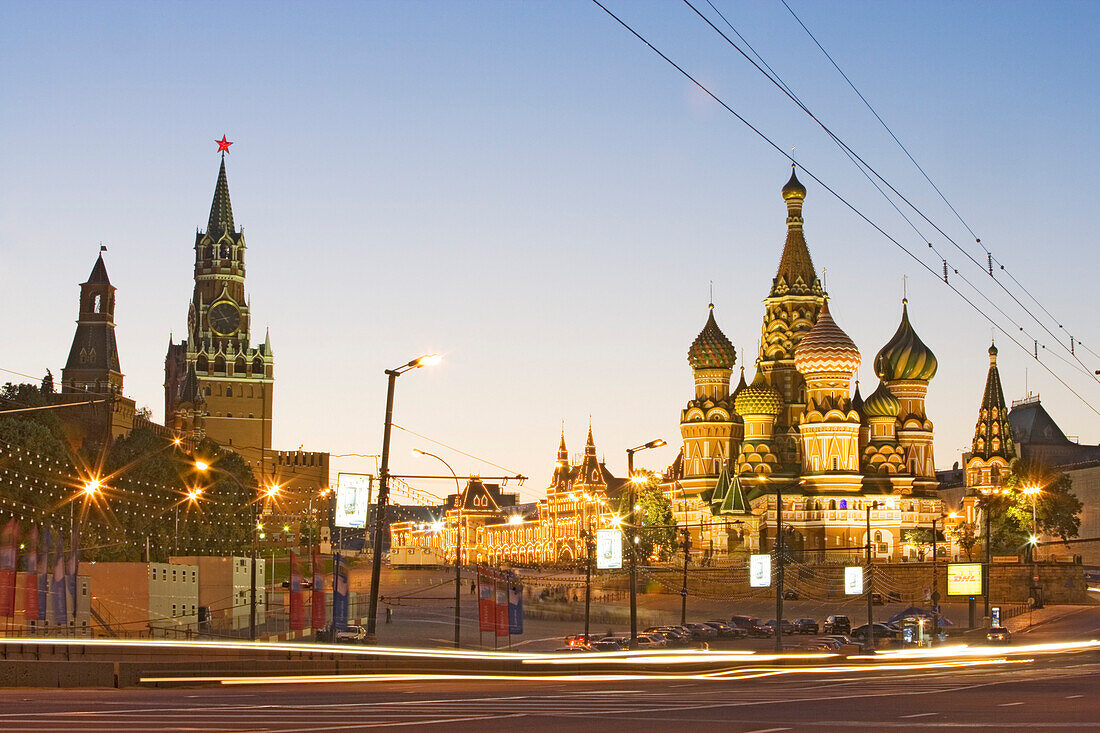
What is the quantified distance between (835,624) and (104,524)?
39510 millimetres

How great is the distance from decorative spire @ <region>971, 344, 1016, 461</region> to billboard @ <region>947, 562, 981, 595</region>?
177 feet

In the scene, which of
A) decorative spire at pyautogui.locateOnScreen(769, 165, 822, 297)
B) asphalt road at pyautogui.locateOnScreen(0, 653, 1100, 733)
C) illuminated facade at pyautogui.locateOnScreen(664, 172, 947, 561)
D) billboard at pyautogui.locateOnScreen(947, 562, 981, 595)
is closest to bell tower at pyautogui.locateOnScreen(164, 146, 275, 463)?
illuminated facade at pyautogui.locateOnScreen(664, 172, 947, 561)

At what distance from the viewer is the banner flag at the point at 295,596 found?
46031 millimetres

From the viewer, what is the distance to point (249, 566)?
59.4m

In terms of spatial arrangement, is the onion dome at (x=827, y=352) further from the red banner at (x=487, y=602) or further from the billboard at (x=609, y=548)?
the red banner at (x=487, y=602)

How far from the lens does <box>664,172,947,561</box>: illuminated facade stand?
118875mm

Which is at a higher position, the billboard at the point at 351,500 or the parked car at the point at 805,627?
the billboard at the point at 351,500

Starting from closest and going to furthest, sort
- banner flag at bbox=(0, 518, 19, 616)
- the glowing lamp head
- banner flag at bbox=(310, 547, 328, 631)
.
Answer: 1. the glowing lamp head
2. banner flag at bbox=(0, 518, 19, 616)
3. banner flag at bbox=(310, 547, 328, 631)

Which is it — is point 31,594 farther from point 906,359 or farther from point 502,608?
point 906,359

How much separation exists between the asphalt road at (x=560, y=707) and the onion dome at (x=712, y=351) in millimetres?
100007

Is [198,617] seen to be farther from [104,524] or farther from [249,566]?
[104,524]

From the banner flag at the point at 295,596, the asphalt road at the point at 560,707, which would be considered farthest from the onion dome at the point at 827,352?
the asphalt road at the point at 560,707

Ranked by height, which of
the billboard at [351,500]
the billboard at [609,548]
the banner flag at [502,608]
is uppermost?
the billboard at [351,500]

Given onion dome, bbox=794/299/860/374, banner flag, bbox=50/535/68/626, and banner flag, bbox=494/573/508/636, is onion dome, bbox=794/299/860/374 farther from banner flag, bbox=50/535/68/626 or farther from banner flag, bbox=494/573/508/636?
banner flag, bbox=50/535/68/626
